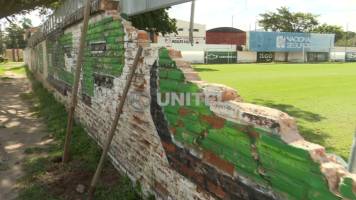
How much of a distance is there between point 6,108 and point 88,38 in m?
6.92

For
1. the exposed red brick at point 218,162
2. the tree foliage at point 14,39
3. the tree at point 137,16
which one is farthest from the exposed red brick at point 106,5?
the tree foliage at point 14,39

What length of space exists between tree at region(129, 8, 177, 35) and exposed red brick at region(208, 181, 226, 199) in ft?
68.1

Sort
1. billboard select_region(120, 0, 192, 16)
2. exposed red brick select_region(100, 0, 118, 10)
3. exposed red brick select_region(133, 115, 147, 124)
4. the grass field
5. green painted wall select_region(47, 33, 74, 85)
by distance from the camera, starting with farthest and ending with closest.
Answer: green painted wall select_region(47, 33, 74, 85) → the grass field → exposed red brick select_region(100, 0, 118, 10) → billboard select_region(120, 0, 192, 16) → exposed red brick select_region(133, 115, 147, 124)

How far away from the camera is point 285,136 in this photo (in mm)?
2768

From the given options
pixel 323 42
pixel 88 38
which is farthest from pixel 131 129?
pixel 323 42

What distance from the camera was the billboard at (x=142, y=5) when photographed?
18.0ft

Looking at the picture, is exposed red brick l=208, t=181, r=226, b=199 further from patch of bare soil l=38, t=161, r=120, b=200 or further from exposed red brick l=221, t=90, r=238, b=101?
patch of bare soil l=38, t=161, r=120, b=200

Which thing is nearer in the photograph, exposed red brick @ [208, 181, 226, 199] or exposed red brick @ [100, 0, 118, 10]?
exposed red brick @ [208, 181, 226, 199]

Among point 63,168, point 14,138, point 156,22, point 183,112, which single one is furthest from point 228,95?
point 156,22

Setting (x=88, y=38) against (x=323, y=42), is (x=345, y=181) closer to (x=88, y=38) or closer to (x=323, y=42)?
(x=88, y=38)

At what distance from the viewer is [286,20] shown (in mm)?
71312

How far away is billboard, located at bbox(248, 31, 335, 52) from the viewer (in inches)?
2063

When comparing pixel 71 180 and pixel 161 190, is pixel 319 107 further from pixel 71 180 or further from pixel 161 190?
pixel 161 190

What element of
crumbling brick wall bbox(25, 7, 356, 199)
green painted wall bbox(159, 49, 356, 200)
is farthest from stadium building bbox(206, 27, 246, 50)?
green painted wall bbox(159, 49, 356, 200)
